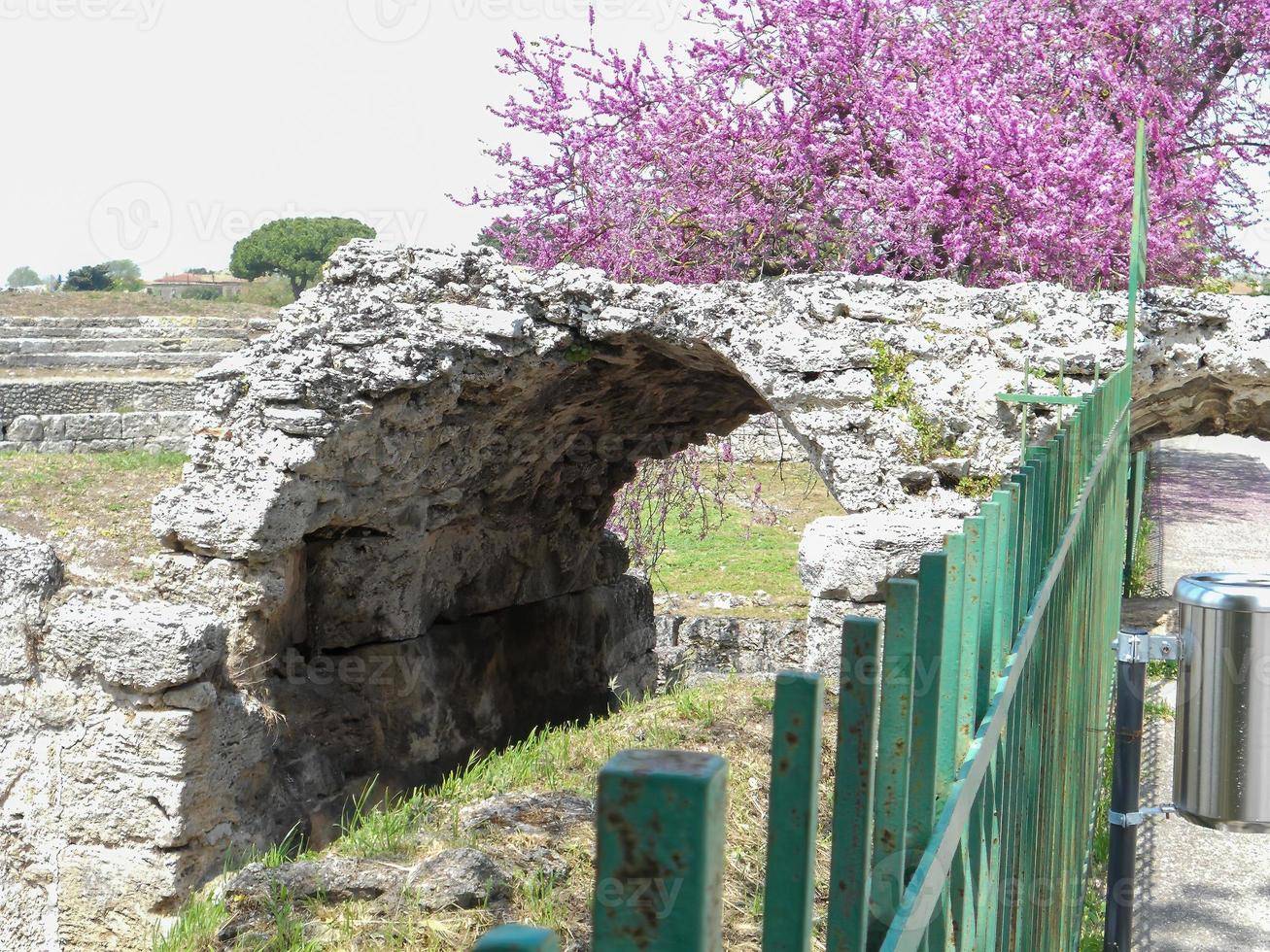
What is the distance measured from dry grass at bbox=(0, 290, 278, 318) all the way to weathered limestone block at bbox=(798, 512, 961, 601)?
23732mm

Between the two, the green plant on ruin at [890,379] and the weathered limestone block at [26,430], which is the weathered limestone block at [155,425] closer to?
the weathered limestone block at [26,430]

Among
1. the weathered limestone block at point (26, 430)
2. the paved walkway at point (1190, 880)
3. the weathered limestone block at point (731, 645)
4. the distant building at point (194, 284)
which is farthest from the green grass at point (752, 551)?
the distant building at point (194, 284)

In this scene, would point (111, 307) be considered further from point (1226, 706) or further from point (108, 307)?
point (1226, 706)

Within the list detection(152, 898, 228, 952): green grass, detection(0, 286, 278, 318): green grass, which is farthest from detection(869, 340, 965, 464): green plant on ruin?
detection(0, 286, 278, 318): green grass

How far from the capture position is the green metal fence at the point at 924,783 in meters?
0.56

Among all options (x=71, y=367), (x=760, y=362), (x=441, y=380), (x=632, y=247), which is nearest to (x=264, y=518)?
(x=441, y=380)

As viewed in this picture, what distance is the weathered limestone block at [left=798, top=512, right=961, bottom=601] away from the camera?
17.3 ft

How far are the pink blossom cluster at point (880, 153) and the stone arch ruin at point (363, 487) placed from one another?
1626mm

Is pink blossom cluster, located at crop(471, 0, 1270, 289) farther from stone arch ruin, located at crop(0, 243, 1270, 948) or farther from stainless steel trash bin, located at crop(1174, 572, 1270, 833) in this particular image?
stainless steel trash bin, located at crop(1174, 572, 1270, 833)

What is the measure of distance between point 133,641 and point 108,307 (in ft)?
81.9

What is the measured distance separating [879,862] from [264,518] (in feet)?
16.0

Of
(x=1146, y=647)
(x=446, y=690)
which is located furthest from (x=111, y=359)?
(x=1146, y=647)

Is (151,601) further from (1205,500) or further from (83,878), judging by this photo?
(1205,500)

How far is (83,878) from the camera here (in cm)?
541
